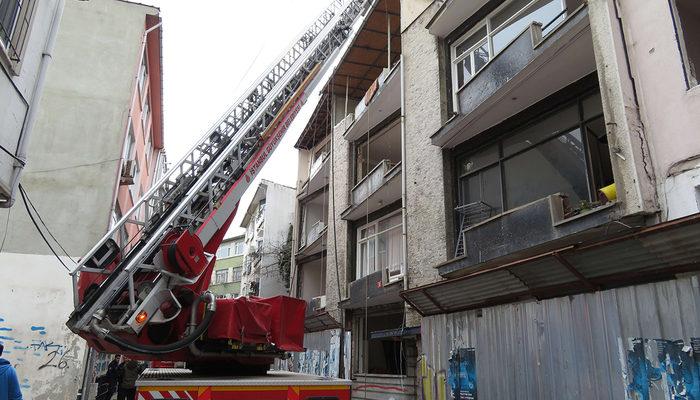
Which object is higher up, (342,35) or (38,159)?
(342,35)

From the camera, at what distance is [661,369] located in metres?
6.73

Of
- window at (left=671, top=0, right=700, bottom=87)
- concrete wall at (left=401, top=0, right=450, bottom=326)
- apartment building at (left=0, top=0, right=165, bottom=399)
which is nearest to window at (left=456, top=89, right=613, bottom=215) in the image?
concrete wall at (left=401, top=0, right=450, bottom=326)

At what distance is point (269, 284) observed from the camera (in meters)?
31.2

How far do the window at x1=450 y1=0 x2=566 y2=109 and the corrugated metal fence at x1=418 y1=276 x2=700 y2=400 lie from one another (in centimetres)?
643

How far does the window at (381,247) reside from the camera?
16416 millimetres

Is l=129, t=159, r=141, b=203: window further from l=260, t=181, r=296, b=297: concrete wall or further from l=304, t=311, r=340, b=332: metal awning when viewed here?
l=260, t=181, r=296, b=297: concrete wall

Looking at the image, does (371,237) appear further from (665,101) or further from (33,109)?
(33,109)

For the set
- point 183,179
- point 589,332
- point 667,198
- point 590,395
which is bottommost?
point 590,395

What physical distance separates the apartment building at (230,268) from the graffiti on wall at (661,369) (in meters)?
48.8

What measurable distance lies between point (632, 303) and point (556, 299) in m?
1.49

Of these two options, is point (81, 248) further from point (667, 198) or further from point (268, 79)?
point (667, 198)

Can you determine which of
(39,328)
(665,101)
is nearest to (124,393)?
(39,328)

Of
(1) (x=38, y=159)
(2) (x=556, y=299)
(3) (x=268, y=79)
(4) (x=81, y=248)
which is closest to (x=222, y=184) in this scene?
(3) (x=268, y=79)

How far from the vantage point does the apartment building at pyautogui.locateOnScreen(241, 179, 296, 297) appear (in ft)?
102
